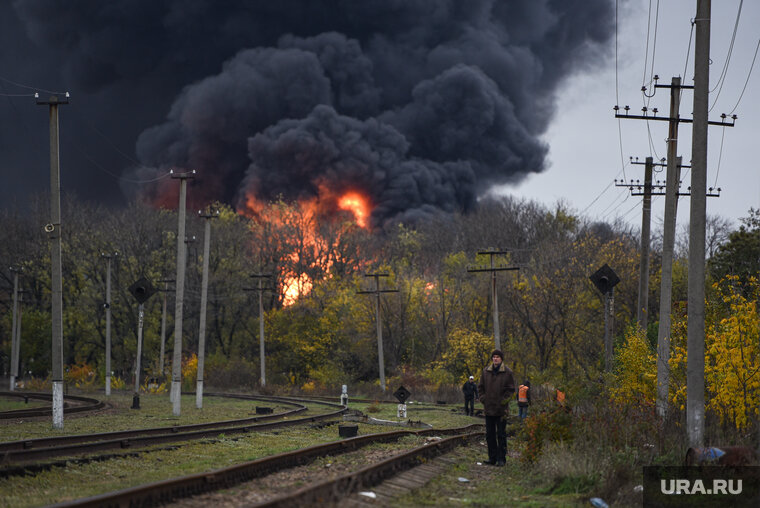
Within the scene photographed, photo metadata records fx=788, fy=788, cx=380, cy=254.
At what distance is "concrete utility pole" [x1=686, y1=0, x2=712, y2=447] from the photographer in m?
13.1

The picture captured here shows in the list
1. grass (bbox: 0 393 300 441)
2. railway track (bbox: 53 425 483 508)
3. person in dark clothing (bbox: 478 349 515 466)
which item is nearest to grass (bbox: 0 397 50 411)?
grass (bbox: 0 393 300 441)

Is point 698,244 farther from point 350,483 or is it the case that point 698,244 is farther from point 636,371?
point 636,371

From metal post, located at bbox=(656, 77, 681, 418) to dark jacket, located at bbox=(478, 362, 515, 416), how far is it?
6907 millimetres

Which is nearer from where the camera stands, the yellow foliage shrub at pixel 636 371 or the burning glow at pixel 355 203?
the yellow foliage shrub at pixel 636 371

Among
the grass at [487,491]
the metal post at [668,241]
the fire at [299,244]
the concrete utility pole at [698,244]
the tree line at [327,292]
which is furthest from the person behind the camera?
the fire at [299,244]

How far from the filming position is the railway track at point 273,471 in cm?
896

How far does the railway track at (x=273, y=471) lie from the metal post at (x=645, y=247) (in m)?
18.2

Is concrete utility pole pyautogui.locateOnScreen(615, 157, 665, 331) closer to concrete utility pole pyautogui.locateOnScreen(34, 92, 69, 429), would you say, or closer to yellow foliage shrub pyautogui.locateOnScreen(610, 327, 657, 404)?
yellow foliage shrub pyautogui.locateOnScreen(610, 327, 657, 404)

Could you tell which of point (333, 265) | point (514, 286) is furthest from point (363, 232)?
point (514, 286)

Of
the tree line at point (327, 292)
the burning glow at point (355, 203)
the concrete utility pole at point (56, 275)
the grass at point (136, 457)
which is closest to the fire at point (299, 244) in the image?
the tree line at point (327, 292)

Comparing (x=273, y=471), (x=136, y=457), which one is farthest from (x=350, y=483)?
(x=136, y=457)

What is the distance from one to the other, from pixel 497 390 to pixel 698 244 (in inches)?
178

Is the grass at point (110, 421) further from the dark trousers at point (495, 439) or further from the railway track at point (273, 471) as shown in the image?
the dark trousers at point (495, 439)

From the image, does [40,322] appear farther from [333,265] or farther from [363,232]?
[363,232]
